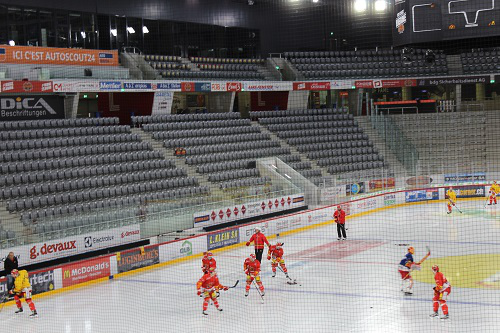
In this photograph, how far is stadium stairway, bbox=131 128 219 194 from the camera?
25.5 meters

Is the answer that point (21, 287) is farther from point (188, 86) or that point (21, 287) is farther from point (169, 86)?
point (188, 86)

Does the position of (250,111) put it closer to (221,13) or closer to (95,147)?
(221,13)

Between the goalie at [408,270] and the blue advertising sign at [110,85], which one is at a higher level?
the blue advertising sign at [110,85]

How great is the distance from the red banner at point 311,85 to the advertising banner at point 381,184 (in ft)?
24.7

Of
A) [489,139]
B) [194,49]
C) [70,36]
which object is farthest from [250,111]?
[489,139]

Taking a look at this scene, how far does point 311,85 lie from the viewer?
33.9m

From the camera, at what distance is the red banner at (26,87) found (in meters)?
23.1

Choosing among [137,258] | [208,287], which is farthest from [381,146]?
[208,287]

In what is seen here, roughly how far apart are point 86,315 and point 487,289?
28.7 feet

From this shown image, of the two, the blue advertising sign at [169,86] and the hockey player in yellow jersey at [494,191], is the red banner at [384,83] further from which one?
the blue advertising sign at [169,86]

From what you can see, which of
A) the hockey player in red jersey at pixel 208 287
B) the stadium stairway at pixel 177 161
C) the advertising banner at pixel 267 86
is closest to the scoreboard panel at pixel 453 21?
the hockey player in red jersey at pixel 208 287

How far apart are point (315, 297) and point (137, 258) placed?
231 inches

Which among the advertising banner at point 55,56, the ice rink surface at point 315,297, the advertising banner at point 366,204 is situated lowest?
the ice rink surface at point 315,297

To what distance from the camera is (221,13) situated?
33969mm
